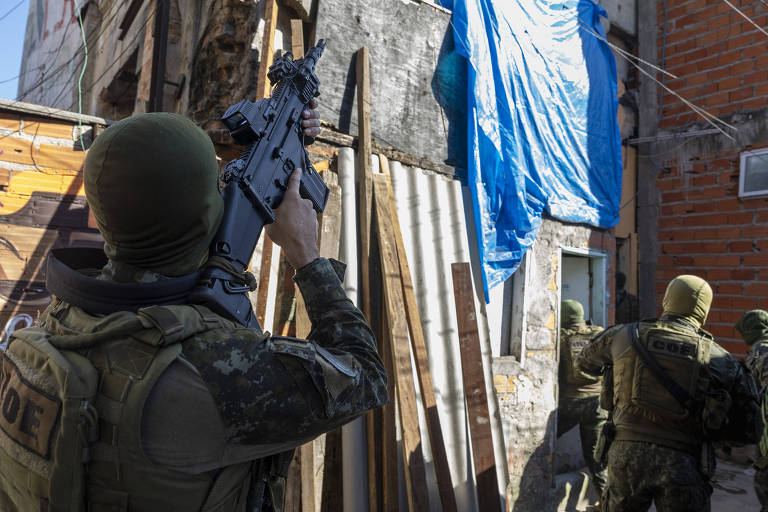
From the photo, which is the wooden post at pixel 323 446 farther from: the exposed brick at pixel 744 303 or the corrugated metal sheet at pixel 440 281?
the exposed brick at pixel 744 303

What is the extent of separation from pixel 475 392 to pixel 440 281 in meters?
0.73

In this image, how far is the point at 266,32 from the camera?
262 cm

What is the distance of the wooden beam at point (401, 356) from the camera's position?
2510mm

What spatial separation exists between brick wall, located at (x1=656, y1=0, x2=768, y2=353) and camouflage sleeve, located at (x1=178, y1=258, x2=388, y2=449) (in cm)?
554

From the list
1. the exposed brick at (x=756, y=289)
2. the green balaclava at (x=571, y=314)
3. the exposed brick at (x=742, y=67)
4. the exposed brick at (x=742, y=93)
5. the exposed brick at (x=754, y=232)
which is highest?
the exposed brick at (x=742, y=67)

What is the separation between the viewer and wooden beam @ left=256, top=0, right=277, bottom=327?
235 centimetres

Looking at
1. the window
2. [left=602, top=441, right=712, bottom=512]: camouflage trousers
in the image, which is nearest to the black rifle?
[left=602, top=441, right=712, bottom=512]: camouflage trousers

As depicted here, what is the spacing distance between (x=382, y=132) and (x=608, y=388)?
2.30 metres

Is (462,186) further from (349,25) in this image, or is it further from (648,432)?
(648,432)

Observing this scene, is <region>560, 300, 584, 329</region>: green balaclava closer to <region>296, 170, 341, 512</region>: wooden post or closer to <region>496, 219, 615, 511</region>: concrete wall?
<region>496, 219, 615, 511</region>: concrete wall

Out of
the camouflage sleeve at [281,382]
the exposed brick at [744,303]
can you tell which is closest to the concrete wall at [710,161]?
the exposed brick at [744,303]

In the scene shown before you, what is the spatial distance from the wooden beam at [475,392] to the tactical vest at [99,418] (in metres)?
2.26

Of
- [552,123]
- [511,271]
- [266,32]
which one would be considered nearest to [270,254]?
[266,32]

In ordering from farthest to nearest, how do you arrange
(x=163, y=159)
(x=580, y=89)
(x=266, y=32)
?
1. (x=580, y=89)
2. (x=266, y=32)
3. (x=163, y=159)
